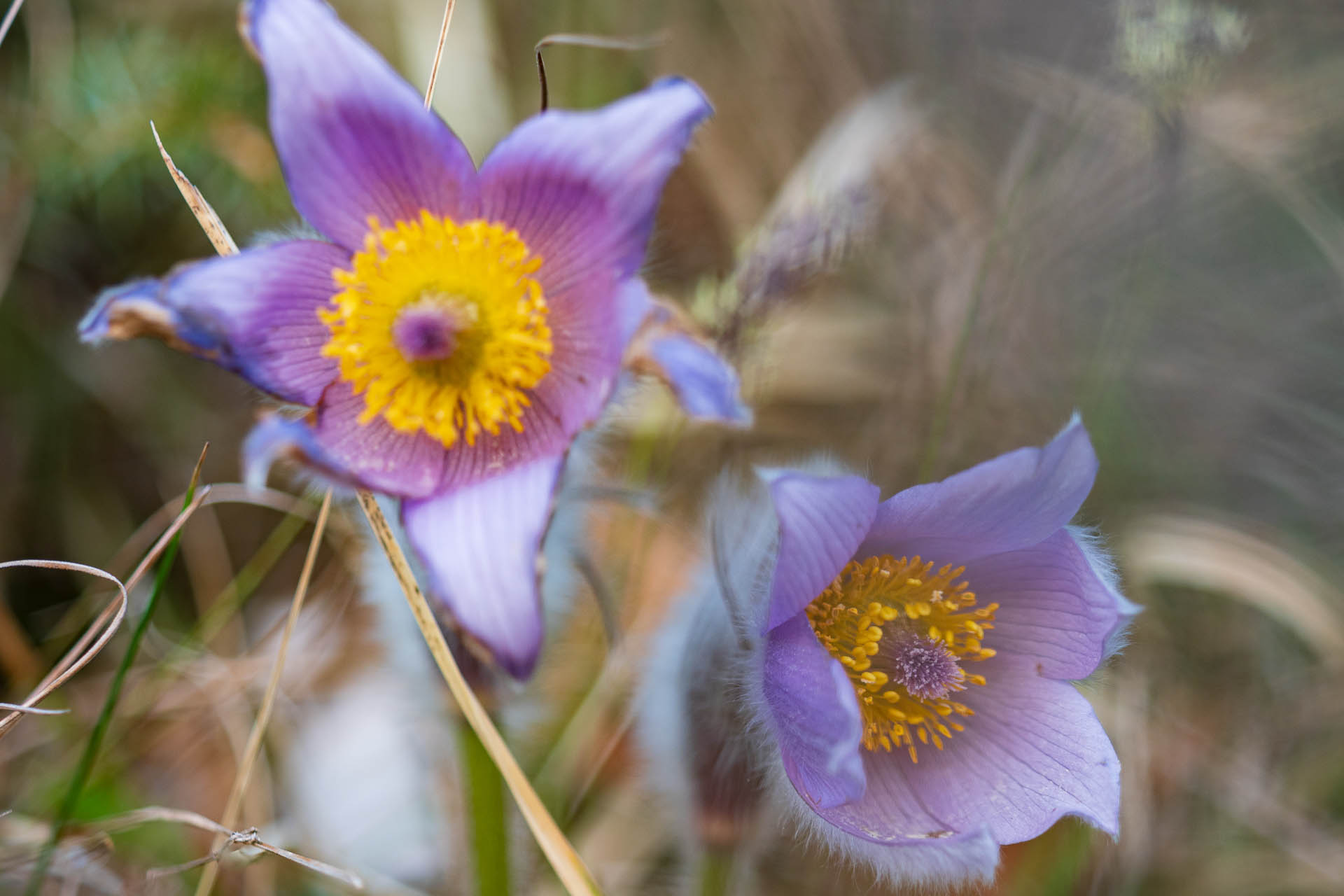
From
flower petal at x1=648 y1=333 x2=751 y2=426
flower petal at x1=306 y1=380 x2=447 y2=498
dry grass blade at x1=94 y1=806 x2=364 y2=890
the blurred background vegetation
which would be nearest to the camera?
flower petal at x1=648 y1=333 x2=751 y2=426

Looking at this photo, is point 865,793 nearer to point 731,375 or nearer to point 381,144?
point 731,375

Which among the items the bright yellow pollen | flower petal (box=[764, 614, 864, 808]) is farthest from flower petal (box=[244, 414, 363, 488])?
flower petal (box=[764, 614, 864, 808])

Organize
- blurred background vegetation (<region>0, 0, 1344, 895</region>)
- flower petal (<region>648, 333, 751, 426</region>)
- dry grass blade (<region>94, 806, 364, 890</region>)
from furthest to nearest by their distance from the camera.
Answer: blurred background vegetation (<region>0, 0, 1344, 895</region>)
dry grass blade (<region>94, 806, 364, 890</region>)
flower petal (<region>648, 333, 751, 426</region>)

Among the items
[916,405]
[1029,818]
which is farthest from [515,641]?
[916,405]

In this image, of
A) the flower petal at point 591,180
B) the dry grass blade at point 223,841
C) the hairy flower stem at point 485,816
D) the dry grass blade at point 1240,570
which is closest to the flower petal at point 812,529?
the flower petal at point 591,180

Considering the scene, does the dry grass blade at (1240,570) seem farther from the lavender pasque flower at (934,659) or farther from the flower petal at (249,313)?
the flower petal at (249,313)

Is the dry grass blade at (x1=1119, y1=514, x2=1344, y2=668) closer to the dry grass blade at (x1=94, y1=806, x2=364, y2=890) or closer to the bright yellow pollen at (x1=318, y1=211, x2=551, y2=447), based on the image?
the bright yellow pollen at (x1=318, y1=211, x2=551, y2=447)
